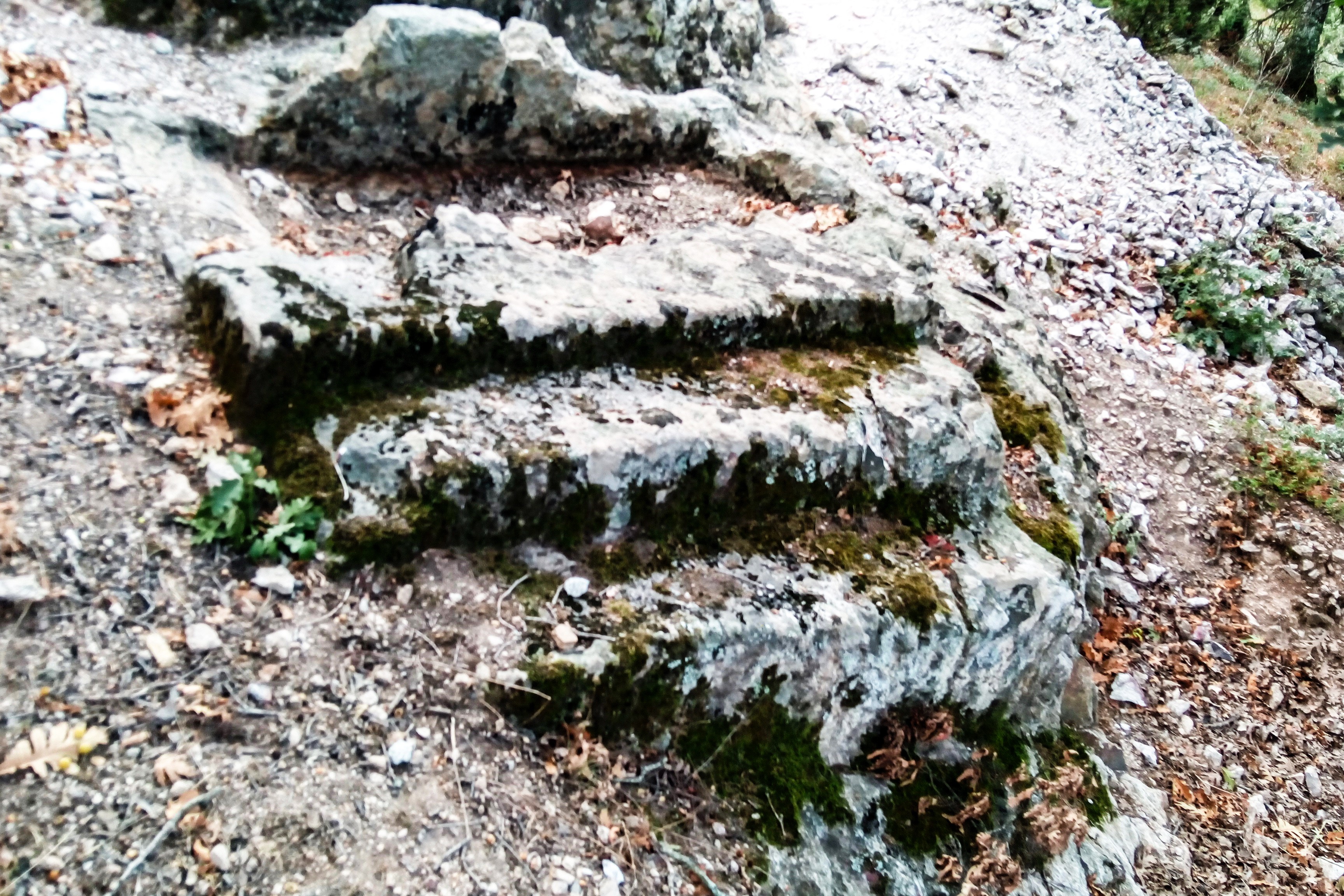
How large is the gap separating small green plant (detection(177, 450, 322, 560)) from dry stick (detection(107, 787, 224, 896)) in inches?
31.7

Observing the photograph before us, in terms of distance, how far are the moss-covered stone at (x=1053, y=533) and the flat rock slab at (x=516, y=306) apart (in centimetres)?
115

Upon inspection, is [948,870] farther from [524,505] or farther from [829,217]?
[829,217]

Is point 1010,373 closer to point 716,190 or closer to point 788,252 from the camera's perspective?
point 788,252

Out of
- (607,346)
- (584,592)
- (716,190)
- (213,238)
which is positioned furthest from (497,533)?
(716,190)

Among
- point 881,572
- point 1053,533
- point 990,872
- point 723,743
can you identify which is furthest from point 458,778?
point 1053,533

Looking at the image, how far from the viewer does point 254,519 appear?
9.65 ft

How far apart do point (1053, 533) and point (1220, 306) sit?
18.3ft

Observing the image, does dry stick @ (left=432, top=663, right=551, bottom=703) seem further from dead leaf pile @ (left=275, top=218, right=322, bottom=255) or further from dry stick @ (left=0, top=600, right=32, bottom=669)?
dead leaf pile @ (left=275, top=218, right=322, bottom=255)

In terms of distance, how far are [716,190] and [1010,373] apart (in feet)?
7.67

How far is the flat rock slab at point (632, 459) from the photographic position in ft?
10.3

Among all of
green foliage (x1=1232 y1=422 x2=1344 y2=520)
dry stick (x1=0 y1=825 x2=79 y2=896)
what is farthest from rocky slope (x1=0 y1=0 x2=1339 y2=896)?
green foliage (x1=1232 y1=422 x2=1344 y2=520)

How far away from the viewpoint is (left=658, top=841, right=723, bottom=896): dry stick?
2.92 meters

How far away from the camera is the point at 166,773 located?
2338 millimetres

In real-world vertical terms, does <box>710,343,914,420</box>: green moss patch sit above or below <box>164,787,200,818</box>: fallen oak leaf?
above
